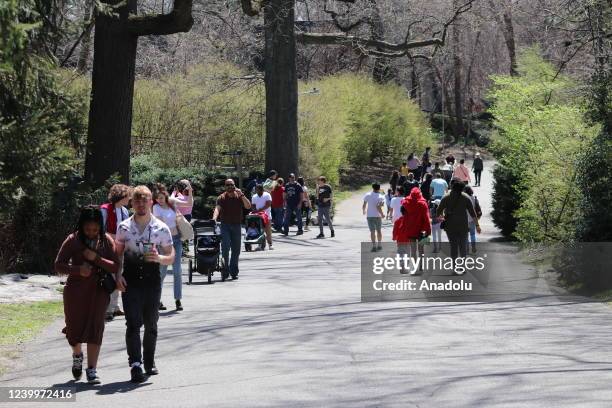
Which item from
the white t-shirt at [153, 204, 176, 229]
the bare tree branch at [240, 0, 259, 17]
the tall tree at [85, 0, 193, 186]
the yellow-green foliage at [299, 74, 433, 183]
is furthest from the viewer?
the yellow-green foliage at [299, 74, 433, 183]

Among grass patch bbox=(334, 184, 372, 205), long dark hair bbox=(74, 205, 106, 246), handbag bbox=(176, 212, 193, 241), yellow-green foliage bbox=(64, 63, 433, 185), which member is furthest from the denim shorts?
grass patch bbox=(334, 184, 372, 205)

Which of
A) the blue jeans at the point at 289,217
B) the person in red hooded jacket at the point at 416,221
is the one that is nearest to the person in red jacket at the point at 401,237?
the person in red hooded jacket at the point at 416,221

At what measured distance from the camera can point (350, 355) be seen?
11.4 m

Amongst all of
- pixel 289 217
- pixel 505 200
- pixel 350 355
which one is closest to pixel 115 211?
pixel 350 355

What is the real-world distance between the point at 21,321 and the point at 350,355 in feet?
16.7

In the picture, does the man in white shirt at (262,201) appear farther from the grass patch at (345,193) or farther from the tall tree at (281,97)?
the grass patch at (345,193)

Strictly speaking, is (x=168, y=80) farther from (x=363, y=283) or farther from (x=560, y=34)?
(x=363, y=283)

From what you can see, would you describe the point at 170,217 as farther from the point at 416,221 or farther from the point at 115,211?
the point at 416,221

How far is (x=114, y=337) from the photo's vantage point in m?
13.1

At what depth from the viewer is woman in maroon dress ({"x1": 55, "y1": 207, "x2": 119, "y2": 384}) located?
32.9 feet

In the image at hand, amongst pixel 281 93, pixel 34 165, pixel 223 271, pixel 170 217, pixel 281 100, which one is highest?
pixel 281 93

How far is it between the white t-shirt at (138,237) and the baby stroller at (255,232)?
16.3m

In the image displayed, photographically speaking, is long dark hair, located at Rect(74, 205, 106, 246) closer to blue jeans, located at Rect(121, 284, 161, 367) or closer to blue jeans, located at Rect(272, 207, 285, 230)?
blue jeans, located at Rect(121, 284, 161, 367)

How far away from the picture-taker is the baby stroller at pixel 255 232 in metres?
26.9
